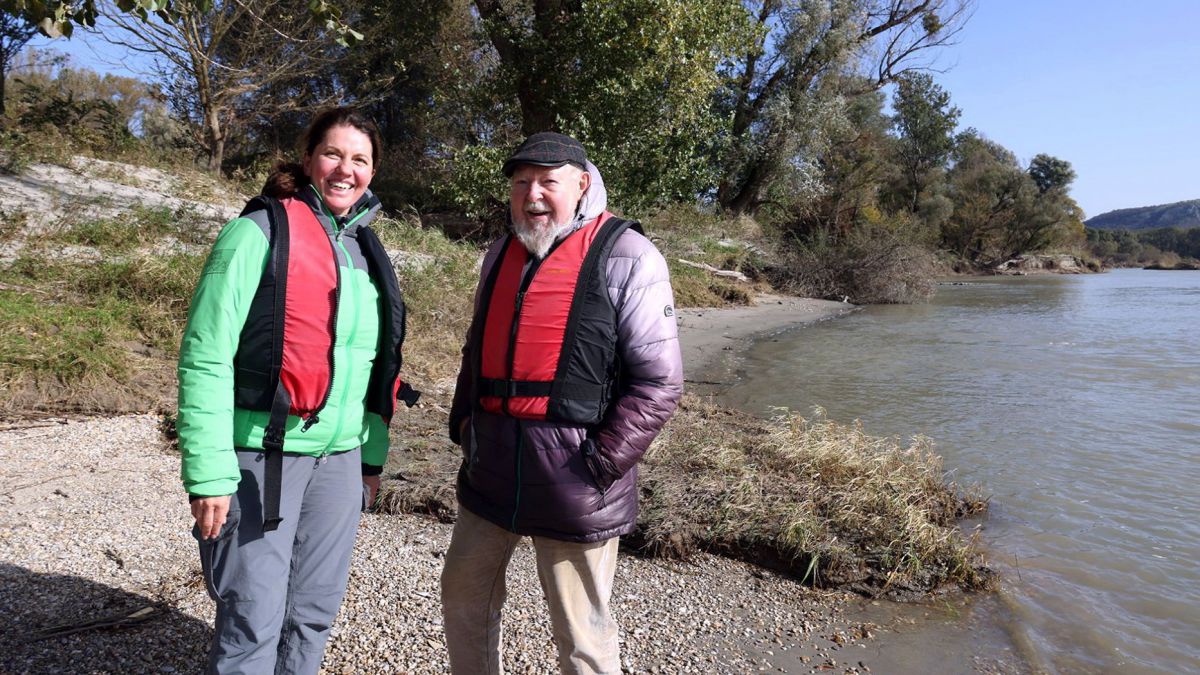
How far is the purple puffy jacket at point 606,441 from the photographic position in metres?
2.15

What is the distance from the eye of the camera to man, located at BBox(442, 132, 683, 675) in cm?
216

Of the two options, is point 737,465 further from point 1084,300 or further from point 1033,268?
point 1033,268

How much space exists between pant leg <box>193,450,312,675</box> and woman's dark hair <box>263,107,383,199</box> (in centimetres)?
77

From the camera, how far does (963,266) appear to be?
4231cm

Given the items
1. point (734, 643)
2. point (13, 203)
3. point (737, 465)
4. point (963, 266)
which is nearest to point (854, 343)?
point (737, 465)

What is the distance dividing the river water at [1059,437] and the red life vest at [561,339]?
2942mm

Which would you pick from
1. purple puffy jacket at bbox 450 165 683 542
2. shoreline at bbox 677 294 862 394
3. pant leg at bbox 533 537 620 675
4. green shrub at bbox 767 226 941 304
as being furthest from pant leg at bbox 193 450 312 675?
green shrub at bbox 767 226 941 304

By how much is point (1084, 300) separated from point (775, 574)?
1107 inches

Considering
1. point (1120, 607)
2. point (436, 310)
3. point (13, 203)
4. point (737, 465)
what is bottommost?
point (1120, 607)

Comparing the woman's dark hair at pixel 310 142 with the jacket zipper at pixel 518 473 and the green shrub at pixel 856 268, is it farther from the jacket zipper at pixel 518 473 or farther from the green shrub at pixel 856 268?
the green shrub at pixel 856 268

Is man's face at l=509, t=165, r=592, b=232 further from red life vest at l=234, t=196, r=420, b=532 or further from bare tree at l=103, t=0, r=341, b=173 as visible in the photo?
bare tree at l=103, t=0, r=341, b=173

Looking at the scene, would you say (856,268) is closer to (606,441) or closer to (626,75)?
(626,75)

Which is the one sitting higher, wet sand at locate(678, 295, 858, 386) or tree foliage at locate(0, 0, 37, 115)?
tree foliage at locate(0, 0, 37, 115)

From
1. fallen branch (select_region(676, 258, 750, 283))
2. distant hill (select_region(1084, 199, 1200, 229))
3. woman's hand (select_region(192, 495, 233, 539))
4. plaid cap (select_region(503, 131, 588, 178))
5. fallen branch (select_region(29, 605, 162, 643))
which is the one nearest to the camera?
woman's hand (select_region(192, 495, 233, 539))
